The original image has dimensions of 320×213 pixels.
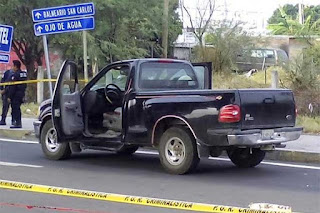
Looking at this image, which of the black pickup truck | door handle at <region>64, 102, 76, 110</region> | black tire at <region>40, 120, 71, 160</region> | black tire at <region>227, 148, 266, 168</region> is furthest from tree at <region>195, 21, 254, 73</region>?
Answer: door handle at <region>64, 102, 76, 110</region>

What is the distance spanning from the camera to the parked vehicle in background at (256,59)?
93.6 ft

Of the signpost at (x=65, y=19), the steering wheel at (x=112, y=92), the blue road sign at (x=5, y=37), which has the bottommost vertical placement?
the steering wheel at (x=112, y=92)

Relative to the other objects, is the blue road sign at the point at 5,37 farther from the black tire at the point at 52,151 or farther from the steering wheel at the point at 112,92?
the steering wheel at the point at 112,92

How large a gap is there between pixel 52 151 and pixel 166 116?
2728mm

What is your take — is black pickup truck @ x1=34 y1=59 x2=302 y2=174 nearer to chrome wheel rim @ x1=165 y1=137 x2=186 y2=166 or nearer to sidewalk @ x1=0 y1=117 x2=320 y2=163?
chrome wheel rim @ x1=165 y1=137 x2=186 y2=166

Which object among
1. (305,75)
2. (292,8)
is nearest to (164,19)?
(305,75)

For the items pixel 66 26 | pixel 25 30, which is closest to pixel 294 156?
pixel 66 26

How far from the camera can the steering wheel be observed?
10398 mm

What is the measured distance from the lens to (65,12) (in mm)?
15102

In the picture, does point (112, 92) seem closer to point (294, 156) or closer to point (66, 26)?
point (294, 156)

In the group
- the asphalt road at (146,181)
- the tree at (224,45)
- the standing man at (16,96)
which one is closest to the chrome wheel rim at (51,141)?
the asphalt road at (146,181)

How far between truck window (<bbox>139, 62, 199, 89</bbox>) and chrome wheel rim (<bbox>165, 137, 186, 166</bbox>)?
1104 millimetres

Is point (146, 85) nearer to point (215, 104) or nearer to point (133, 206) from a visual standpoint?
point (215, 104)

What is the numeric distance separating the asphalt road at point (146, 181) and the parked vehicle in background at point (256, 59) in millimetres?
17388
